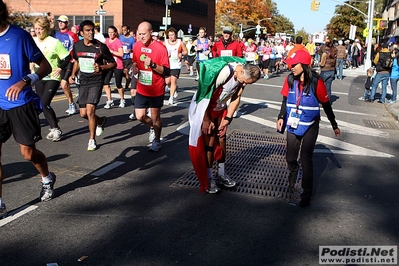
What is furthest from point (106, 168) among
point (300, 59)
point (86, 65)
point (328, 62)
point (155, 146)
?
point (328, 62)

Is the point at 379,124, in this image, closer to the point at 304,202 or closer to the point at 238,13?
the point at 304,202

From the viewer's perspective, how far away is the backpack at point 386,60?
1307cm

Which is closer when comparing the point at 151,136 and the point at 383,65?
the point at 151,136

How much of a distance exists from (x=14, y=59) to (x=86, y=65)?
3062mm

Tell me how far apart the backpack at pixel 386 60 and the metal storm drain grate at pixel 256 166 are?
6.70 m

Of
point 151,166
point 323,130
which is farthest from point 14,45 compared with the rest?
point 323,130

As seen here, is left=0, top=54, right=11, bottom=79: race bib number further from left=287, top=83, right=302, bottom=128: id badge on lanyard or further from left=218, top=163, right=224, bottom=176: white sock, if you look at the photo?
left=287, top=83, right=302, bottom=128: id badge on lanyard

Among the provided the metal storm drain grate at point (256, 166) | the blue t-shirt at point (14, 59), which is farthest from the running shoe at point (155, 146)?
the blue t-shirt at point (14, 59)

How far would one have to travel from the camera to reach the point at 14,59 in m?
4.19

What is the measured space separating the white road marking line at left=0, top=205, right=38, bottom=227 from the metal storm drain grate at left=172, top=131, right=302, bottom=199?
1785 millimetres

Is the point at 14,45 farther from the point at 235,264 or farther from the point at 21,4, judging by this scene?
the point at 21,4

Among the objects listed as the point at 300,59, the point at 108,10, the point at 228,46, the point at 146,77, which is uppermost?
the point at 108,10

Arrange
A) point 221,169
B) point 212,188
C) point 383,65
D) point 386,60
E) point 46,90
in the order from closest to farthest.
Answer: point 212,188 < point 221,169 < point 46,90 < point 386,60 < point 383,65

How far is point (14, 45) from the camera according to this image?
416 cm
